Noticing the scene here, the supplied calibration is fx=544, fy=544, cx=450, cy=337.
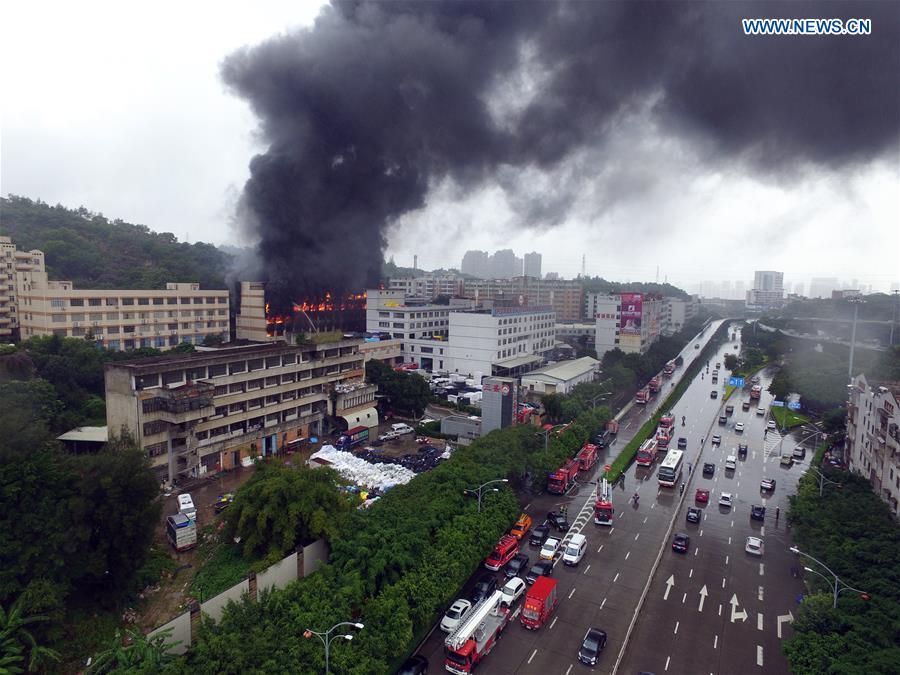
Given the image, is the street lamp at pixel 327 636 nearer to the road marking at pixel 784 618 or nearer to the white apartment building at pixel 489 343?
the road marking at pixel 784 618

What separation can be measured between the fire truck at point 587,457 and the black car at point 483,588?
14.2 m

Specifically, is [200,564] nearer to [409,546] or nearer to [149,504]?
[149,504]

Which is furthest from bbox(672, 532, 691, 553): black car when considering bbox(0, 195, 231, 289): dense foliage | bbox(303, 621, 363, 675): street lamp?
bbox(0, 195, 231, 289): dense foliage

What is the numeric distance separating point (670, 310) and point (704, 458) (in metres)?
97.1

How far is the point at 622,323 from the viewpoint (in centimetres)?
7088

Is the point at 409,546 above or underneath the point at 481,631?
above

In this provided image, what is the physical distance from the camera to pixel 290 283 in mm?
61156

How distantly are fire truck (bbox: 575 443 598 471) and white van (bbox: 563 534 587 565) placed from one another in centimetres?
1034

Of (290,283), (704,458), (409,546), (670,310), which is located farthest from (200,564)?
(670,310)

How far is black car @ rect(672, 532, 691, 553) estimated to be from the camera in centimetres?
2225

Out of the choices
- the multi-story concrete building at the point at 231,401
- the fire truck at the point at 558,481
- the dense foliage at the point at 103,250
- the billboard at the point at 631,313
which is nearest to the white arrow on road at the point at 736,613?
the fire truck at the point at 558,481

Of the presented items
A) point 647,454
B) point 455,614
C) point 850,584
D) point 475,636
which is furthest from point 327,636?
point 647,454

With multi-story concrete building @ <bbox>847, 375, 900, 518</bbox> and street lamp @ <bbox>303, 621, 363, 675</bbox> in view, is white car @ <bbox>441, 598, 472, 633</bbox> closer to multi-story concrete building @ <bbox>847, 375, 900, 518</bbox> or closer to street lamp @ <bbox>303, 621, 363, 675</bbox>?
street lamp @ <bbox>303, 621, 363, 675</bbox>

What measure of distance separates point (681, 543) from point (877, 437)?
448 inches
